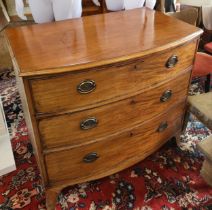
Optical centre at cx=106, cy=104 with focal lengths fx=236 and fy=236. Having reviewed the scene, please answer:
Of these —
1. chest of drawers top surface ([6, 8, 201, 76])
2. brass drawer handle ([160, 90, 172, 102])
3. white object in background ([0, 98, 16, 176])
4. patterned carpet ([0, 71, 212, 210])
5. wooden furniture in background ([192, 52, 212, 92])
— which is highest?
chest of drawers top surface ([6, 8, 201, 76])

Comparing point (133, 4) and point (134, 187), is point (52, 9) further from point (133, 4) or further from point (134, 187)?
point (134, 187)

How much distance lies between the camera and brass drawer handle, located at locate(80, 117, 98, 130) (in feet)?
3.39

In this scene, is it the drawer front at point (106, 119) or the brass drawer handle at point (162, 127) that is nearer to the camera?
the drawer front at point (106, 119)

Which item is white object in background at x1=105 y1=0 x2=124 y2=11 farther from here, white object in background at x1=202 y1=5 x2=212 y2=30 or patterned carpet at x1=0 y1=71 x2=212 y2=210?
white object in background at x1=202 y1=5 x2=212 y2=30

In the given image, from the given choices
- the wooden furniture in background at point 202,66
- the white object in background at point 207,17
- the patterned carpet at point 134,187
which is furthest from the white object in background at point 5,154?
the white object in background at point 207,17

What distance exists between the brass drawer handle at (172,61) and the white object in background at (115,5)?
60 cm

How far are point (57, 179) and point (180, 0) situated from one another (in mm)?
2508

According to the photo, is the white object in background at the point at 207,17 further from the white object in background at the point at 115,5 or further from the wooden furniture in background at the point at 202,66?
the white object in background at the point at 115,5

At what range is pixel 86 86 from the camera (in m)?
0.94

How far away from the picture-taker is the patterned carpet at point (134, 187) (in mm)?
1315

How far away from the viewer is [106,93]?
100 centimetres

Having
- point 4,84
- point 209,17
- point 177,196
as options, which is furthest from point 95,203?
point 209,17

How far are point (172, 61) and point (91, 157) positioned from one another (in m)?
0.61

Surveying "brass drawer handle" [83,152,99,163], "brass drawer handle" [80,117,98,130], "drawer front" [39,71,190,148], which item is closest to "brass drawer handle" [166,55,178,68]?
"drawer front" [39,71,190,148]
